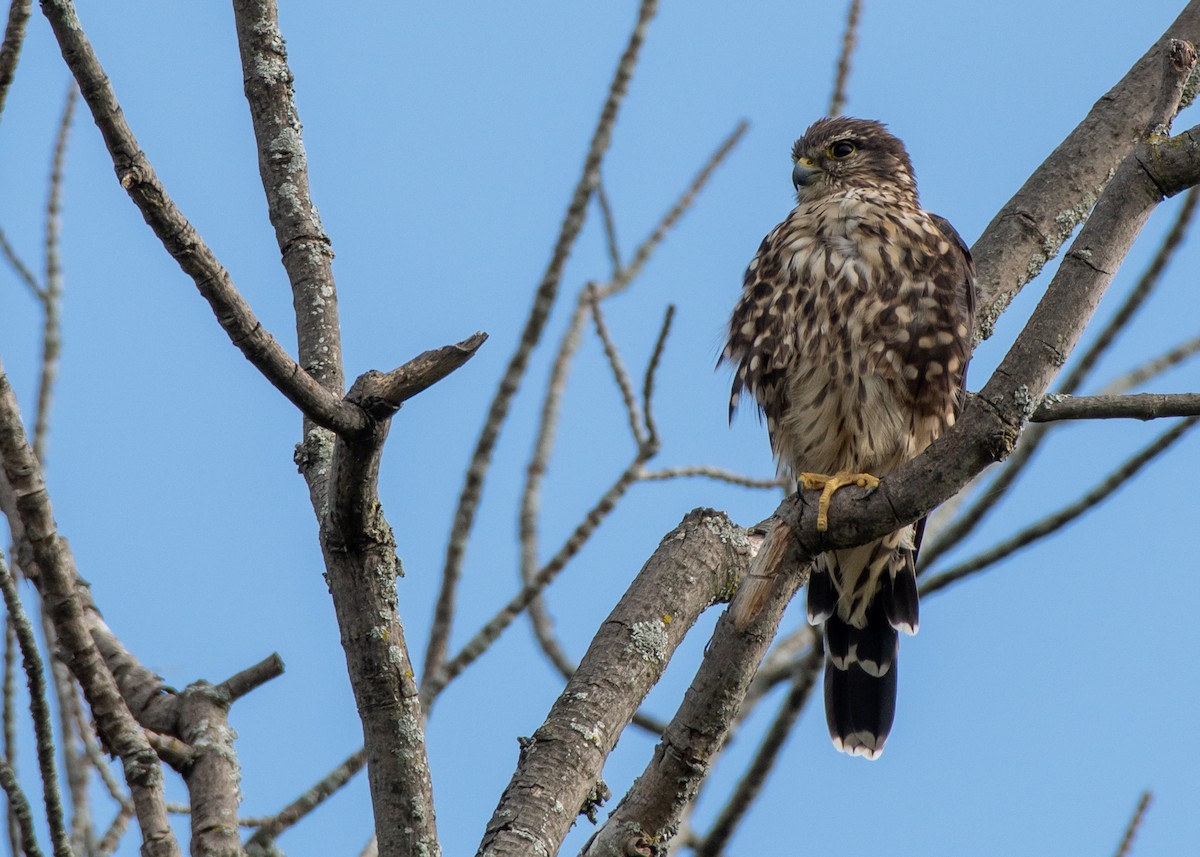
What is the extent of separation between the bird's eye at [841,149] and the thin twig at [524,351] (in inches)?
39.6

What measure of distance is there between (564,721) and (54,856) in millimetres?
803

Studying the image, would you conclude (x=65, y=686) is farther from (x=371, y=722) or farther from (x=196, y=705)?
(x=371, y=722)

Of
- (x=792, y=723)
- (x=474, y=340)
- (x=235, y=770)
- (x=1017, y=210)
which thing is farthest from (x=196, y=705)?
(x=1017, y=210)

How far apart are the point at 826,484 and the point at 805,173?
1888 millimetres

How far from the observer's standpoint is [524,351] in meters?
3.27

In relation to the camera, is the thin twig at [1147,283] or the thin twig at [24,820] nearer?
the thin twig at [24,820]

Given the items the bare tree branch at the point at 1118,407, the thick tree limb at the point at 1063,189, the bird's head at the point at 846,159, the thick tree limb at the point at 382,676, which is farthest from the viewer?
A: the bird's head at the point at 846,159

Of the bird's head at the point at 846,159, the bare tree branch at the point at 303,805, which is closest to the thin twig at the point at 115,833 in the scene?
the bare tree branch at the point at 303,805

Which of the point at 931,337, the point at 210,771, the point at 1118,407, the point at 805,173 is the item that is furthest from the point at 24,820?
the point at 805,173

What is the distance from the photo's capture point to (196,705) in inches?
88.7

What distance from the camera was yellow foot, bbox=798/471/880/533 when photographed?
232cm

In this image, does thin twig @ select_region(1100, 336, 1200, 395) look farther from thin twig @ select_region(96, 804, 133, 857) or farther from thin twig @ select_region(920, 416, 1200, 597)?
thin twig @ select_region(96, 804, 133, 857)

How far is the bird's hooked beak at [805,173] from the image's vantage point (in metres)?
4.31

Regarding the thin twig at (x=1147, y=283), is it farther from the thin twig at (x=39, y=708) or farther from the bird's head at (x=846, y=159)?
the thin twig at (x=39, y=708)
